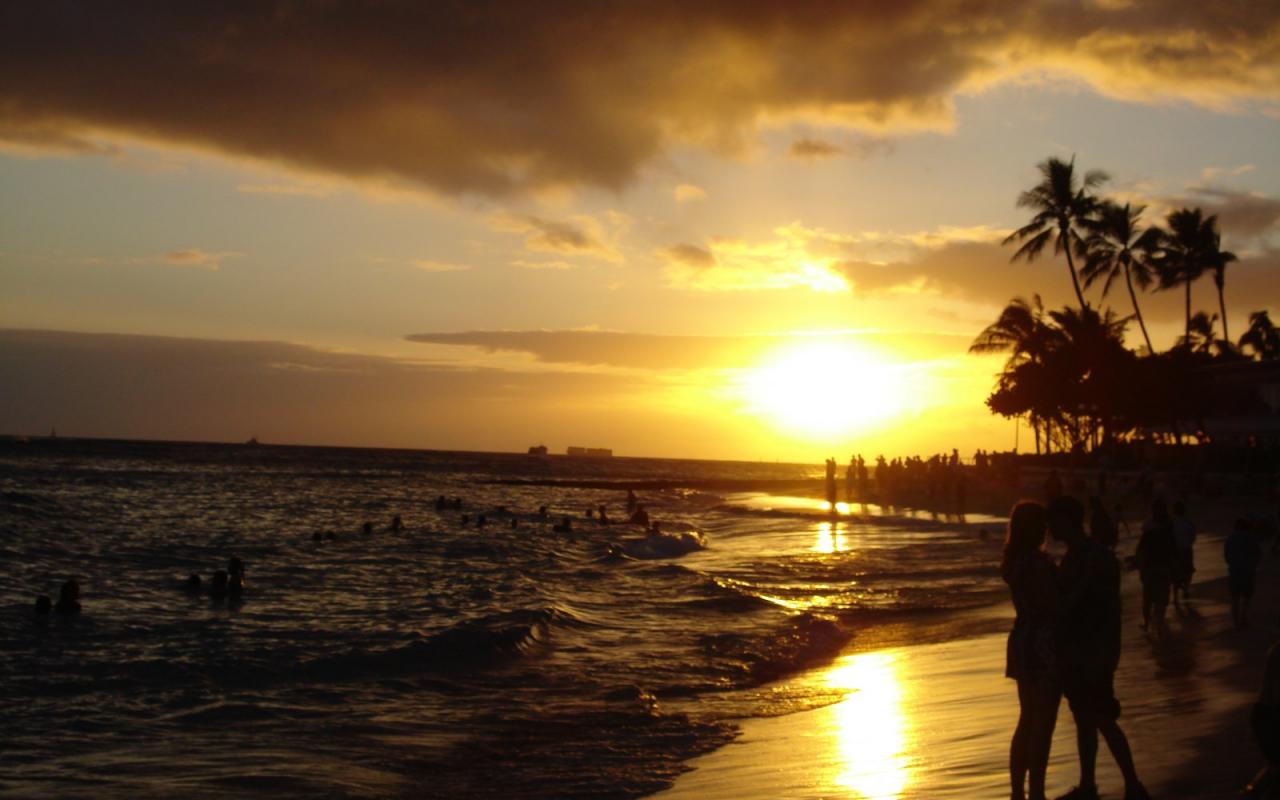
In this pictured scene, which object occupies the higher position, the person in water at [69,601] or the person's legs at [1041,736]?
the person's legs at [1041,736]

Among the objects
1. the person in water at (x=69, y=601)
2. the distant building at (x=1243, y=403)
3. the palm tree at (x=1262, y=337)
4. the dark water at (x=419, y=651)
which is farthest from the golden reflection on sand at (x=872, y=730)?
the palm tree at (x=1262, y=337)

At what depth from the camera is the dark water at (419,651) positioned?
9.66m

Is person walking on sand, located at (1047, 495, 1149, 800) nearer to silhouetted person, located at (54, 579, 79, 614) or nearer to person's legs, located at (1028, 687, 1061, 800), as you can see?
person's legs, located at (1028, 687, 1061, 800)

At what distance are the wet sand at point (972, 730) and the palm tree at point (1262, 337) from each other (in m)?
72.3

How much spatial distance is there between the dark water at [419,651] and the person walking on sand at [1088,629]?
11.9 feet

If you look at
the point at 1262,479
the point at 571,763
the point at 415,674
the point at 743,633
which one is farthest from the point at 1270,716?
the point at 1262,479

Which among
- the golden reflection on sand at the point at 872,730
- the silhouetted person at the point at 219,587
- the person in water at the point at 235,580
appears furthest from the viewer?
the person in water at the point at 235,580

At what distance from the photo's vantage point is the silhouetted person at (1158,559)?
13.1 meters

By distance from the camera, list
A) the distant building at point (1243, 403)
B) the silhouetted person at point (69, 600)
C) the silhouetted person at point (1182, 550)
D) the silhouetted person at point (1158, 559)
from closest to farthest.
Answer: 1. the silhouetted person at point (1158, 559)
2. the silhouetted person at point (1182, 550)
3. the silhouetted person at point (69, 600)
4. the distant building at point (1243, 403)

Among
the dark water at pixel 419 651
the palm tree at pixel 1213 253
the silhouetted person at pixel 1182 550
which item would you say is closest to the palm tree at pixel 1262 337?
the palm tree at pixel 1213 253

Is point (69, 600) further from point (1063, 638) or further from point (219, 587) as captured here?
point (1063, 638)

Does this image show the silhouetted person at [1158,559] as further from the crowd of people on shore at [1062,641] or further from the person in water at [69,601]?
the person in water at [69,601]

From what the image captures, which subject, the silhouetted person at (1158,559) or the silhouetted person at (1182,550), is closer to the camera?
the silhouetted person at (1158,559)

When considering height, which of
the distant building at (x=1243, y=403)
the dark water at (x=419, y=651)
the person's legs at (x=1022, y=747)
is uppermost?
the distant building at (x=1243, y=403)
